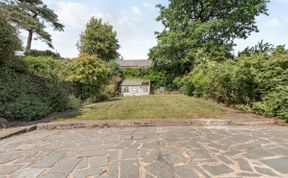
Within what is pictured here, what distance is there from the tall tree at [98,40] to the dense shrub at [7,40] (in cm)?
2806

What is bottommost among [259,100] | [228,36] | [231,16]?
[259,100]

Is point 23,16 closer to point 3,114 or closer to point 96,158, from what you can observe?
point 3,114

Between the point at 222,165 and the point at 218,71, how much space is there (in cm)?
809

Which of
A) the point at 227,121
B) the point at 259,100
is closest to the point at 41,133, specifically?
the point at 227,121

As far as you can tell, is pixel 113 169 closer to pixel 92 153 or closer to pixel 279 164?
pixel 92 153

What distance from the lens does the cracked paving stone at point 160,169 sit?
10.7 ft

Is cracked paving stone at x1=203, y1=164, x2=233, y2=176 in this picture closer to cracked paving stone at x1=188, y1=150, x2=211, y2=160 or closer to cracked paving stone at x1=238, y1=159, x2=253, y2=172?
cracked paving stone at x1=238, y1=159, x2=253, y2=172

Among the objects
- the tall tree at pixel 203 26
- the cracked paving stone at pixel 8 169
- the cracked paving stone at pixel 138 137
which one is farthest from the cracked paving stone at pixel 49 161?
the tall tree at pixel 203 26

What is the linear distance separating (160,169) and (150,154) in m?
0.69

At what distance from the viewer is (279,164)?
11.7 ft

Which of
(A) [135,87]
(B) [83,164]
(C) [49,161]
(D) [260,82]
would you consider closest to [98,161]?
(B) [83,164]

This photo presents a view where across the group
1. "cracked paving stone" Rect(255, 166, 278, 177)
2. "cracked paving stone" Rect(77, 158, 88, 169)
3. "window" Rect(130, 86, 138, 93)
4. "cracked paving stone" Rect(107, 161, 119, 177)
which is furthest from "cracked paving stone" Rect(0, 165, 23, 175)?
"window" Rect(130, 86, 138, 93)

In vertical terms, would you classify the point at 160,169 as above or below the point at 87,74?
below

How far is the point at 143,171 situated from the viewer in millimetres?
3400
